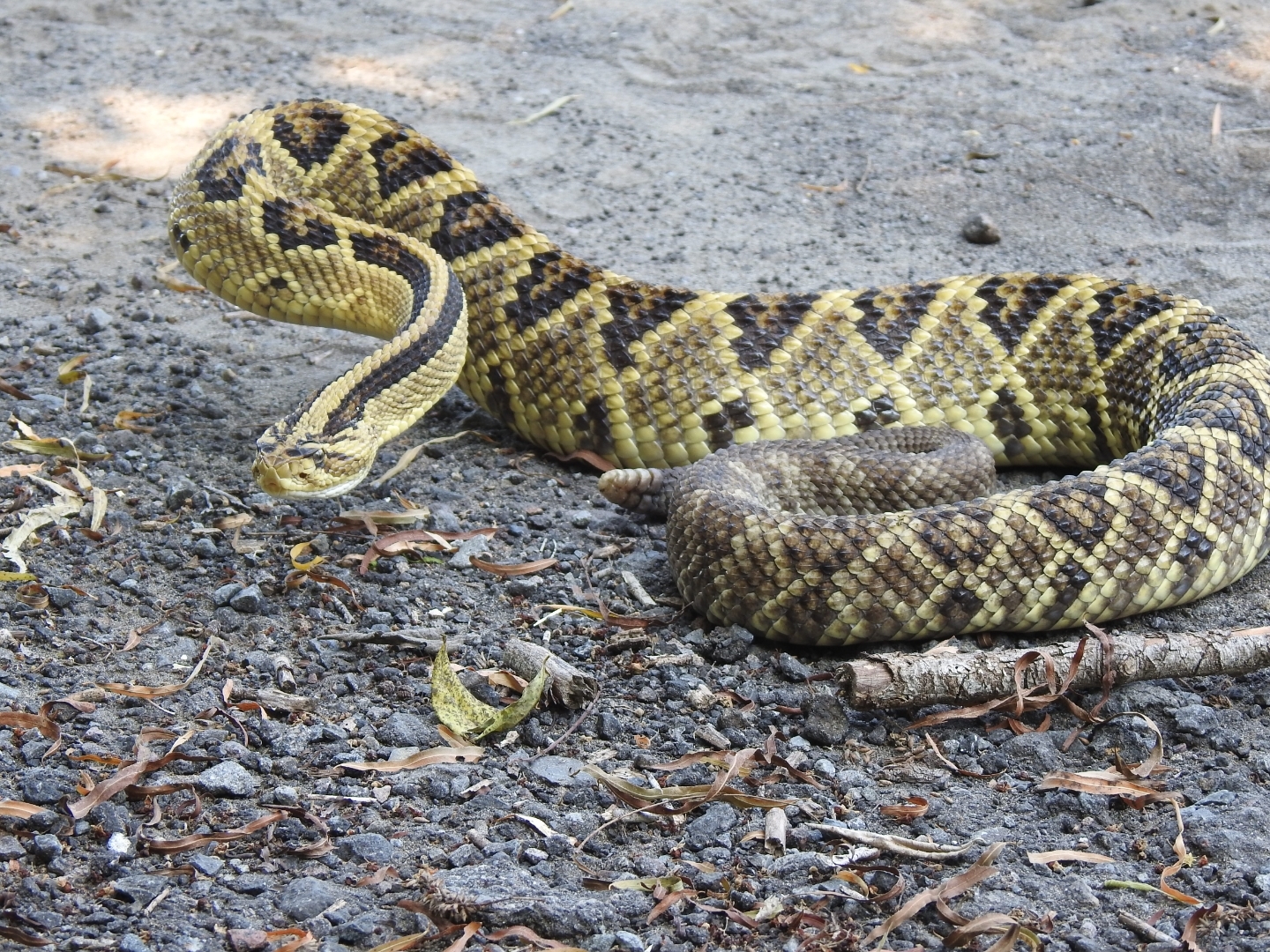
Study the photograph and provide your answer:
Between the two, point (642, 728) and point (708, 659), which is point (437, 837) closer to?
point (642, 728)

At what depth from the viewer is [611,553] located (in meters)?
4.78

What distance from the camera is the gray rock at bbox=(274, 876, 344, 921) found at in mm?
2787

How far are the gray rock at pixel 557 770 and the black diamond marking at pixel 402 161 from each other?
340cm

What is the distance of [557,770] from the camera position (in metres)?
3.42

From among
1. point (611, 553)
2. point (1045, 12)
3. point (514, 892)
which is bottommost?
point (611, 553)

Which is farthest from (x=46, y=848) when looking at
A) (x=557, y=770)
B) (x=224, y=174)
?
(x=224, y=174)

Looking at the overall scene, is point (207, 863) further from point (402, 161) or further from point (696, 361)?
point (402, 161)

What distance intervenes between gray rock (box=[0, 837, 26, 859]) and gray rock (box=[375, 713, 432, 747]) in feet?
3.04

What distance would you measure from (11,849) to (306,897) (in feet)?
2.18

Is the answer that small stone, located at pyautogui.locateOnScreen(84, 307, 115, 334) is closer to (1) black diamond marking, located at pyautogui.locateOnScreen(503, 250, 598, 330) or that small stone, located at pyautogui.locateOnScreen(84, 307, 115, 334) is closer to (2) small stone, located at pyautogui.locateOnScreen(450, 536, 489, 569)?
(1) black diamond marking, located at pyautogui.locateOnScreen(503, 250, 598, 330)

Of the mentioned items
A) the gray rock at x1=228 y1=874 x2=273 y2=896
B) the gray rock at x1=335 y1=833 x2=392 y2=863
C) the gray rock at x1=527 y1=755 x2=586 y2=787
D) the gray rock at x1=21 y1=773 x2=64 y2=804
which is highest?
the gray rock at x1=228 y1=874 x2=273 y2=896

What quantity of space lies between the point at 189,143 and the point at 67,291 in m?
2.04

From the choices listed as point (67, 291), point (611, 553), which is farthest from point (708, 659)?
point (67, 291)

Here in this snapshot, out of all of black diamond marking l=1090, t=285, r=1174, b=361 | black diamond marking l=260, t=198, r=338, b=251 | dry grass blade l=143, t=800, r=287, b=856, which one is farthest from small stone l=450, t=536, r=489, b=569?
black diamond marking l=1090, t=285, r=1174, b=361
